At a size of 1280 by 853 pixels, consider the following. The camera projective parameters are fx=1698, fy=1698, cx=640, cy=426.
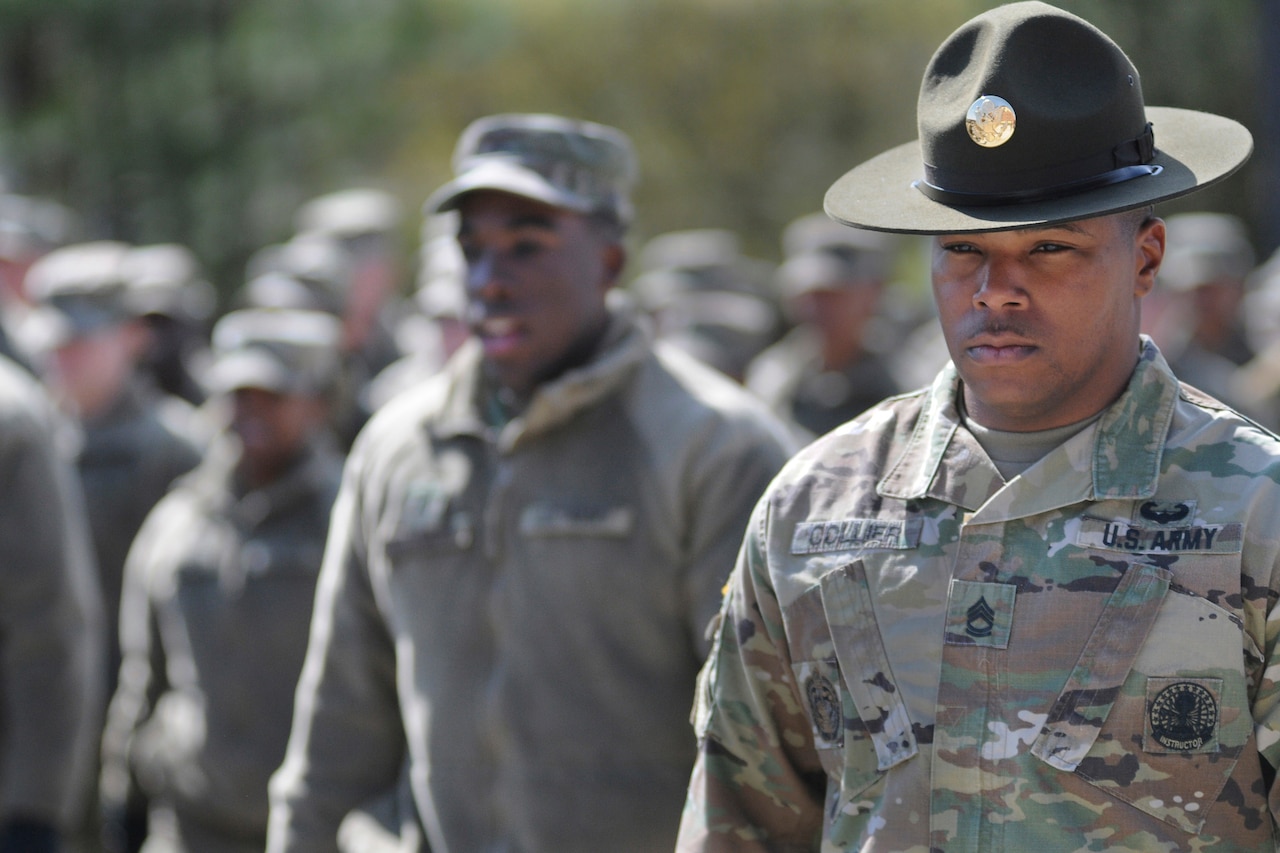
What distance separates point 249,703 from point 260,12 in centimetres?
1456

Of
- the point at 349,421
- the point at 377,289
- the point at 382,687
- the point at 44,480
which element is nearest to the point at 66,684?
the point at 44,480

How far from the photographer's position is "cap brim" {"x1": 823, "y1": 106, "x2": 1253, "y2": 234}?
8.01 ft

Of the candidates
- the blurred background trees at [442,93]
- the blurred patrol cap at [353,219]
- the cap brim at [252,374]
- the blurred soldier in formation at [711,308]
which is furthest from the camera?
the blurred background trees at [442,93]

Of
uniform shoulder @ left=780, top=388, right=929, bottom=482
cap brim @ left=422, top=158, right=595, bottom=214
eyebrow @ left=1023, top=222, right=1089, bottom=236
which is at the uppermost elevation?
eyebrow @ left=1023, top=222, right=1089, bottom=236

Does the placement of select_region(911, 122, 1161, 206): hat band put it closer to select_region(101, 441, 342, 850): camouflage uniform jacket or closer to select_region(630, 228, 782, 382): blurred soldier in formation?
select_region(101, 441, 342, 850): camouflage uniform jacket

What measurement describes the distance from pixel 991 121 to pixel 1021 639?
0.77m

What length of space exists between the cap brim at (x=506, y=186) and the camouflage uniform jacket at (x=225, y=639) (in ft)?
6.91

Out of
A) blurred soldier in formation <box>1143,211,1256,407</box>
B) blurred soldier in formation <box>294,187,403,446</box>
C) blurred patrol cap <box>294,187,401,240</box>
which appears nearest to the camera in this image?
blurred soldier in formation <box>294,187,403,446</box>

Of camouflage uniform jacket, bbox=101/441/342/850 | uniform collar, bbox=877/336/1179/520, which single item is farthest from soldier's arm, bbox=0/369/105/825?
uniform collar, bbox=877/336/1179/520

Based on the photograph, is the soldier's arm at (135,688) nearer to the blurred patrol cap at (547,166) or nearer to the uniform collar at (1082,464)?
the blurred patrol cap at (547,166)

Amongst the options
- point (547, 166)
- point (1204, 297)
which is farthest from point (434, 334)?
point (1204, 297)

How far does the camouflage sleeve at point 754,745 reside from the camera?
282cm

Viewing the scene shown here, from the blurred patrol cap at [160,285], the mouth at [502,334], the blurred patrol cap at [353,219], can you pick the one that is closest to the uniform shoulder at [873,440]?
the mouth at [502,334]

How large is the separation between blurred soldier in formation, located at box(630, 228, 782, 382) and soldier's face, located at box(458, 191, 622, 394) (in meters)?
4.46
